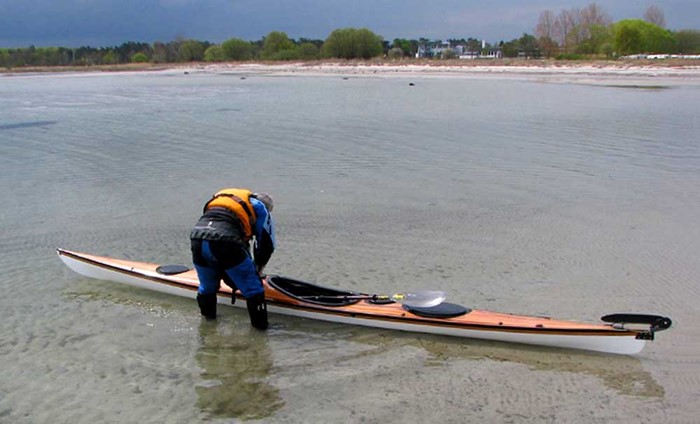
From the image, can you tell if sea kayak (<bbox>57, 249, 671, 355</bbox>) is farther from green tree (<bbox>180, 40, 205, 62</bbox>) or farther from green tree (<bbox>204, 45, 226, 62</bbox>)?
green tree (<bbox>180, 40, 205, 62</bbox>)

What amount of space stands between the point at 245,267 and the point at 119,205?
19.2 feet

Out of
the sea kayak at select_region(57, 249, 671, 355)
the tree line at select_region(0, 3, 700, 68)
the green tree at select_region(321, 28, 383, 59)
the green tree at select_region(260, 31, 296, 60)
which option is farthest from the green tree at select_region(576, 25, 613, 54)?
the sea kayak at select_region(57, 249, 671, 355)

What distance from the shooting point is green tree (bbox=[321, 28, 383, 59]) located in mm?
90750

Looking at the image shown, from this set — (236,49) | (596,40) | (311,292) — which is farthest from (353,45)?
(311,292)

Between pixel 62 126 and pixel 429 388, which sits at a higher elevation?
pixel 62 126

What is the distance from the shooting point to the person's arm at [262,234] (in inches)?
233

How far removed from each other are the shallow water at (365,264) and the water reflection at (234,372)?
21 mm

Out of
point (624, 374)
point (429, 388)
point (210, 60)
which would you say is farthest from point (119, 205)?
point (210, 60)

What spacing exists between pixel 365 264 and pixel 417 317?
2.17 meters

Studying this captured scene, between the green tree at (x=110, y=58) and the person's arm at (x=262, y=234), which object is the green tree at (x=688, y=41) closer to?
the person's arm at (x=262, y=234)

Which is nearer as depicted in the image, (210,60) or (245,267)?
(245,267)

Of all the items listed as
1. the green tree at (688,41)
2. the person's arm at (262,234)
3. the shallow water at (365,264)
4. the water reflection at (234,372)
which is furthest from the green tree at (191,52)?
the water reflection at (234,372)

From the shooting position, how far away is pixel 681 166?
Result: 1309 cm

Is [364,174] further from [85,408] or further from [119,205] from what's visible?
[85,408]
